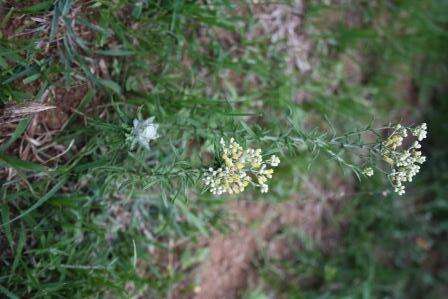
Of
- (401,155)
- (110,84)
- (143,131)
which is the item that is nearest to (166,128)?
(110,84)

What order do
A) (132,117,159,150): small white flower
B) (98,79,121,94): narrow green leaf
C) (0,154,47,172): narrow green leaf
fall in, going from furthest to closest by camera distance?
(98,79,121,94): narrow green leaf
(0,154,47,172): narrow green leaf
(132,117,159,150): small white flower

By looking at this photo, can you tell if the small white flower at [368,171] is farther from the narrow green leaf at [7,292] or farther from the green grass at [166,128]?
the narrow green leaf at [7,292]

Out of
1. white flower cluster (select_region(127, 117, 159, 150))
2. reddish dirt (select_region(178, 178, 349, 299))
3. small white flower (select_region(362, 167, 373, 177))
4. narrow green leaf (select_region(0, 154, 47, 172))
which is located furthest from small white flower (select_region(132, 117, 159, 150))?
reddish dirt (select_region(178, 178, 349, 299))

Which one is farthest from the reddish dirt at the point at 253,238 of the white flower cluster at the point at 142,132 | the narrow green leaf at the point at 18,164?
the narrow green leaf at the point at 18,164

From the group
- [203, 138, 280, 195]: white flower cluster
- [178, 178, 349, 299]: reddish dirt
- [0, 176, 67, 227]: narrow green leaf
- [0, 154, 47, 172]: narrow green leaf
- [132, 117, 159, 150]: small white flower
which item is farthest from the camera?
[178, 178, 349, 299]: reddish dirt

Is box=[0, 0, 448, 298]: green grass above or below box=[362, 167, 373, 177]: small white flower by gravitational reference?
below

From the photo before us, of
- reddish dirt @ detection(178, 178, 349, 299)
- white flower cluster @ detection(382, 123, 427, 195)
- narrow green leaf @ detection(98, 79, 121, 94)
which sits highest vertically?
white flower cluster @ detection(382, 123, 427, 195)

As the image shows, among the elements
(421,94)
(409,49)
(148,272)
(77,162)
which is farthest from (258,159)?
(421,94)

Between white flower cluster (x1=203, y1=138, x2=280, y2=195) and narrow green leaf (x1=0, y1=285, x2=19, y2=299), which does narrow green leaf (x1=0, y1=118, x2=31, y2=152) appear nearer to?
narrow green leaf (x1=0, y1=285, x2=19, y2=299)

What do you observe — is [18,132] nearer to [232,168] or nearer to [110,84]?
[110,84]
